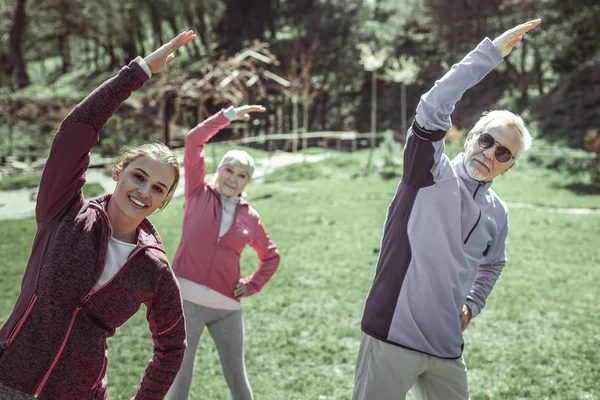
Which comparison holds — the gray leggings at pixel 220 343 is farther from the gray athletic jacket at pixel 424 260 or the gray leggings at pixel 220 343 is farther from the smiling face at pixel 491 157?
the smiling face at pixel 491 157

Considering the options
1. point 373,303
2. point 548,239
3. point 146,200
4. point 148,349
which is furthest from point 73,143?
point 548,239

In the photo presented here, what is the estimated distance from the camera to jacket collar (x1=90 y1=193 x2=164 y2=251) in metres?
2.16

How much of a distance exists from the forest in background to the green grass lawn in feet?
29.2

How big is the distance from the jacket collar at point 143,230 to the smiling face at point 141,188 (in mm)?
40

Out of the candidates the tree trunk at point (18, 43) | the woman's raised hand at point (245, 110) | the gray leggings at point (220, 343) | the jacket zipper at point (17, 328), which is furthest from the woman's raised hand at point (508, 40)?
the tree trunk at point (18, 43)

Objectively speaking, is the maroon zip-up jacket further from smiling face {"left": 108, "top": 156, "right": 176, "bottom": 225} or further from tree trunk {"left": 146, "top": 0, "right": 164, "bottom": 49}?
tree trunk {"left": 146, "top": 0, "right": 164, "bottom": 49}

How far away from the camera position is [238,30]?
42.4 metres

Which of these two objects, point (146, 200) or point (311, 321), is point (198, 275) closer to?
point (146, 200)

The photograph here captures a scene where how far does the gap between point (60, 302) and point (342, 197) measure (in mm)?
14065

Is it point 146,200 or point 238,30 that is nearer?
point 146,200

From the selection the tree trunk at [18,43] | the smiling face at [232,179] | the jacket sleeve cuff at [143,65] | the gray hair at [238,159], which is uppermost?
the tree trunk at [18,43]

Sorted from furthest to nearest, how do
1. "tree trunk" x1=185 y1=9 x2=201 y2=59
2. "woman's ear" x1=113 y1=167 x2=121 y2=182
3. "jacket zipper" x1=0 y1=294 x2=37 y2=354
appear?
"tree trunk" x1=185 y1=9 x2=201 y2=59 < "woman's ear" x1=113 y1=167 x2=121 y2=182 < "jacket zipper" x1=0 y1=294 x2=37 y2=354

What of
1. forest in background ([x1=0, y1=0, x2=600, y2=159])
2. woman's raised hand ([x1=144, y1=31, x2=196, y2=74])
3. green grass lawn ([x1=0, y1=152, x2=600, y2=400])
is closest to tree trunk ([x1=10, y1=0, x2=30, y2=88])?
forest in background ([x1=0, y1=0, x2=600, y2=159])

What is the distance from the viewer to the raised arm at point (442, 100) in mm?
2410
